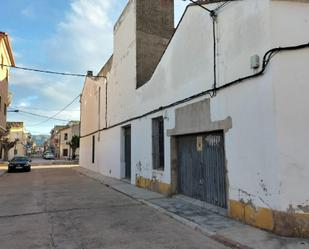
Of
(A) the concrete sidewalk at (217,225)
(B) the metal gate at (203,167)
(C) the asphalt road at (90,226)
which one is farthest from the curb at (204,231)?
A: (B) the metal gate at (203,167)

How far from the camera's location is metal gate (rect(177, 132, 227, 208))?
8836mm

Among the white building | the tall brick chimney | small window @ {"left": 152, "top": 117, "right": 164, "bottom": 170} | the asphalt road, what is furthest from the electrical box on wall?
the tall brick chimney

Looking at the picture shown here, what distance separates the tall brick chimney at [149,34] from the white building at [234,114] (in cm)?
15

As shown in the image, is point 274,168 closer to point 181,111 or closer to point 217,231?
point 217,231

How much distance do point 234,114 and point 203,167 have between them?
7.84ft

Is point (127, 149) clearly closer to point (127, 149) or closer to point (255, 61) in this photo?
point (127, 149)

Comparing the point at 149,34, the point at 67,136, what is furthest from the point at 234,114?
the point at 67,136

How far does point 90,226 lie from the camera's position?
757cm

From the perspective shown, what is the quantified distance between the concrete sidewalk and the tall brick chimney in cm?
685

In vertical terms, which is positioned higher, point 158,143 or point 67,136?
point 67,136

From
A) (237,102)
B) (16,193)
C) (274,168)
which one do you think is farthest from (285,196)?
(16,193)

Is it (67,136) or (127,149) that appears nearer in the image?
(127,149)

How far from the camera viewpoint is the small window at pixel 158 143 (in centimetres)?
1312

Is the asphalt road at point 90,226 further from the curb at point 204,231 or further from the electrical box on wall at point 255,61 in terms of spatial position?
the electrical box on wall at point 255,61
